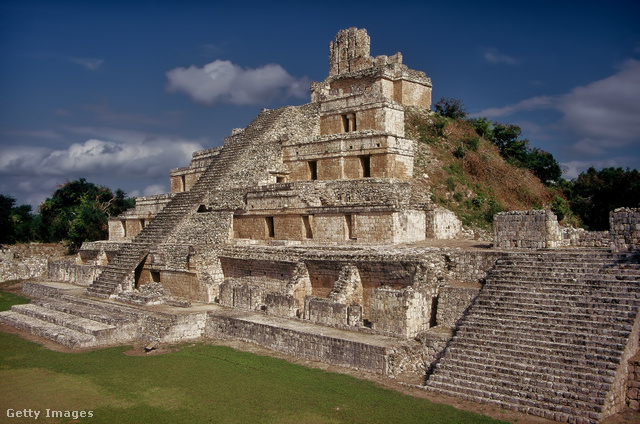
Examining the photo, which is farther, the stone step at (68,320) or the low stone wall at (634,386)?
the stone step at (68,320)

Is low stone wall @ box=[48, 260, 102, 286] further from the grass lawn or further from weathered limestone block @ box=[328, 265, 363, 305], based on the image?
weathered limestone block @ box=[328, 265, 363, 305]

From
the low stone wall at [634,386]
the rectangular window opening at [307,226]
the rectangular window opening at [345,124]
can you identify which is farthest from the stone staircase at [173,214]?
the low stone wall at [634,386]

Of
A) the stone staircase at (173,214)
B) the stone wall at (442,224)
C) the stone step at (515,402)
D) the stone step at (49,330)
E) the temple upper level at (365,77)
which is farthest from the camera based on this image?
the temple upper level at (365,77)

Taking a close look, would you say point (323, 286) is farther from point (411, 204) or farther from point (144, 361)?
point (144, 361)

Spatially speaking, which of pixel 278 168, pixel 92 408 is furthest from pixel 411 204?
pixel 92 408

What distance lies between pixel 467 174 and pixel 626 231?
1137 cm

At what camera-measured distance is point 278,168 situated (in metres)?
23.8

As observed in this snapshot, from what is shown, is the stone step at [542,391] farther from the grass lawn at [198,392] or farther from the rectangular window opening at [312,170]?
the rectangular window opening at [312,170]

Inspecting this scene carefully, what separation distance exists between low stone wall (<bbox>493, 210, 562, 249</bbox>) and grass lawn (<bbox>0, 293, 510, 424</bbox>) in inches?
214

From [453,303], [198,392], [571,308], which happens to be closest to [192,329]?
[198,392]

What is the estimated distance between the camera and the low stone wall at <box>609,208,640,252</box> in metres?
11.9

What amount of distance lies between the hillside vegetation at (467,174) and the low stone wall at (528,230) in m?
6.33

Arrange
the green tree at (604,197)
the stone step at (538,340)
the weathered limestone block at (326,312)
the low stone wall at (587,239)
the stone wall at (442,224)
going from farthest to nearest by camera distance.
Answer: the green tree at (604,197), the stone wall at (442,224), the low stone wall at (587,239), the weathered limestone block at (326,312), the stone step at (538,340)

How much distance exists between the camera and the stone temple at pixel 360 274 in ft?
35.1
